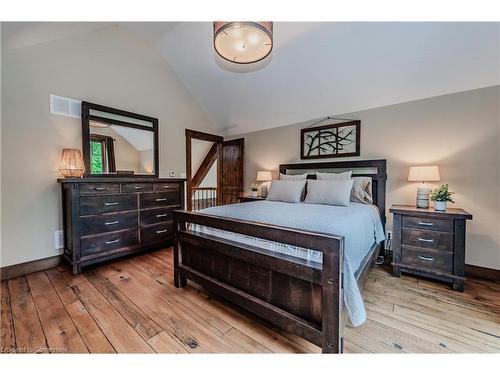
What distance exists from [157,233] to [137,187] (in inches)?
28.5

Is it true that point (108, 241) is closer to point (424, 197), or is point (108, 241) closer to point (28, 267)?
point (28, 267)

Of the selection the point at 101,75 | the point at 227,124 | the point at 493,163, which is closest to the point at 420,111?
the point at 493,163

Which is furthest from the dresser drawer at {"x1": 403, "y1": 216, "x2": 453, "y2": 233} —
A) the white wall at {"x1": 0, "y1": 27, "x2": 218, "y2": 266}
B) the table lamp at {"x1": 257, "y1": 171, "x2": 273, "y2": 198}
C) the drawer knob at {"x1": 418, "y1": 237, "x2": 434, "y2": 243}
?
the white wall at {"x1": 0, "y1": 27, "x2": 218, "y2": 266}

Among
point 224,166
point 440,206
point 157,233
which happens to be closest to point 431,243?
point 440,206

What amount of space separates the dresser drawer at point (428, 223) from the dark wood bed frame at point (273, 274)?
0.64 meters

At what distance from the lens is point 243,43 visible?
171 centimetres

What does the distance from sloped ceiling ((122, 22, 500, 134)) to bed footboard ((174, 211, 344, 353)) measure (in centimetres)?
237

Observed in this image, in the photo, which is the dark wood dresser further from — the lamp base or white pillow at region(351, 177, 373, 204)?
the lamp base

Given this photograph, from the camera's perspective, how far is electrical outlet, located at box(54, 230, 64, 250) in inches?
102

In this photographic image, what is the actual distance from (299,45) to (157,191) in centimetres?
271

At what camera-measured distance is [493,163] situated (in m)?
2.28

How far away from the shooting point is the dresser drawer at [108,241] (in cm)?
246

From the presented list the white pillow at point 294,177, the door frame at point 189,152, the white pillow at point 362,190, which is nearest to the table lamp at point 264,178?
the white pillow at point 294,177
